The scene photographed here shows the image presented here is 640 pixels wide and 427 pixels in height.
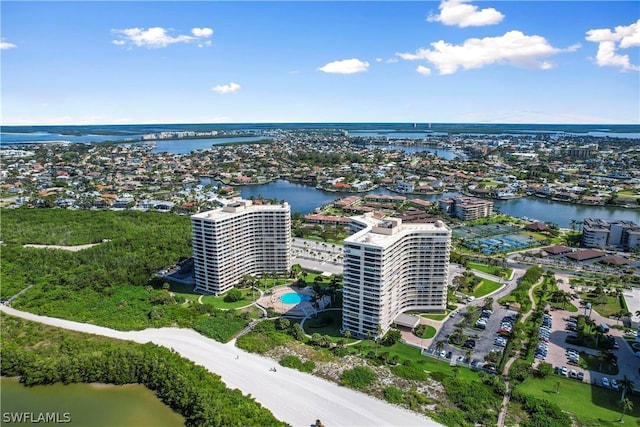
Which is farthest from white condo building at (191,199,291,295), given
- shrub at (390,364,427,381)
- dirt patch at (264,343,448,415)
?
shrub at (390,364,427,381)

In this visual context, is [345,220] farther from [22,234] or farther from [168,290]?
[22,234]

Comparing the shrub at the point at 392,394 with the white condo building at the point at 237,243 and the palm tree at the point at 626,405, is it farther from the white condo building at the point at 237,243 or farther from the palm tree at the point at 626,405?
the white condo building at the point at 237,243

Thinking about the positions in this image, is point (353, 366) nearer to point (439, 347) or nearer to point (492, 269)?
point (439, 347)

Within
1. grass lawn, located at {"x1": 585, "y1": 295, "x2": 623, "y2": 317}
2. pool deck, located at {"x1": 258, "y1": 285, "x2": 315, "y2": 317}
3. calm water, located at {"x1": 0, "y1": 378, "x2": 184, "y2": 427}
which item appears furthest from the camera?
grass lawn, located at {"x1": 585, "y1": 295, "x2": 623, "y2": 317}

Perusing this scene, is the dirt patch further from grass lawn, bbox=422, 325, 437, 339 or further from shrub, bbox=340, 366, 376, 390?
grass lawn, bbox=422, 325, 437, 339

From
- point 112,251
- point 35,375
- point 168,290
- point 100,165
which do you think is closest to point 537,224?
point 168,290

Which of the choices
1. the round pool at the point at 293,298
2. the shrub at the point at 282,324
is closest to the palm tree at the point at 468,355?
the shrub at the point at 282,324

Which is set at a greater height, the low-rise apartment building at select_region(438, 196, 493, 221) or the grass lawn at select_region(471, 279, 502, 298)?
the low-rise apartment building at select_region(438, 196, 493, 221)

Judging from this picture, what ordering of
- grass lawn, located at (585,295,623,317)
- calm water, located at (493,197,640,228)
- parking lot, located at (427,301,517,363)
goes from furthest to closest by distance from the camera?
calm water, located at (493,197,640,228), grass lawn, located at (585,295,623,317), parking lot, located at (427,301,517,363)
